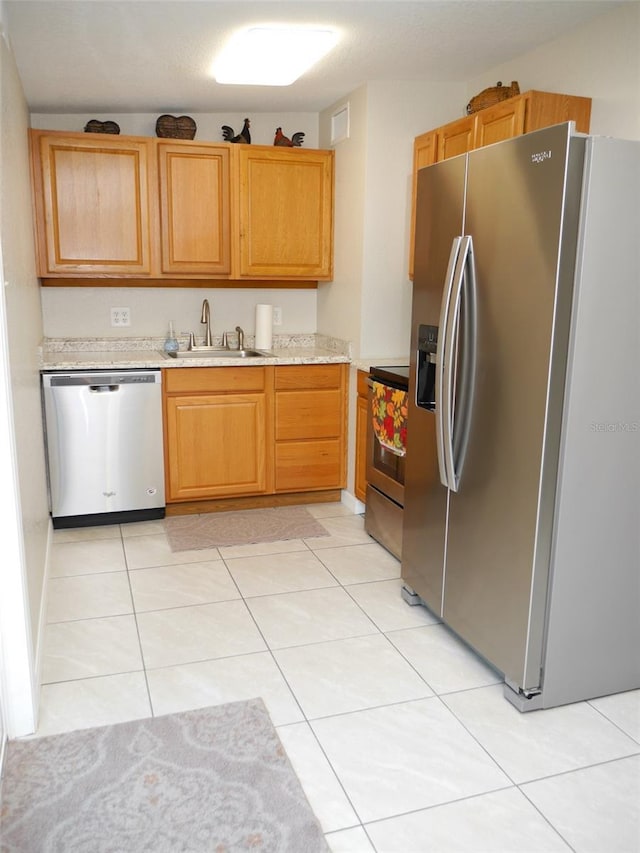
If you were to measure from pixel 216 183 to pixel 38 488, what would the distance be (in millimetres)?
2109

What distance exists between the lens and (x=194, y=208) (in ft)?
13.7

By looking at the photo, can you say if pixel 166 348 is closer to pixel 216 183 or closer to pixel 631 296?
pixel 216 183

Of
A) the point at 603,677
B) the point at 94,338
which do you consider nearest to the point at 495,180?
the point at 603,677

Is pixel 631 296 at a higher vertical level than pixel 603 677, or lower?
higher

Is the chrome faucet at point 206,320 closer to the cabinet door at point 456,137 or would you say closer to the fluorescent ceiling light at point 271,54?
the fluorescent ceiling light at point 271,54

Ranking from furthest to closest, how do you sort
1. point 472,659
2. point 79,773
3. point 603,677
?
point 472,659
point 603,677
point 79,773

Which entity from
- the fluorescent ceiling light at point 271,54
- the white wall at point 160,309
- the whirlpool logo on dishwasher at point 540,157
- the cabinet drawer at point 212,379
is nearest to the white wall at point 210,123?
the fluorescent ceiling light at point 271,54

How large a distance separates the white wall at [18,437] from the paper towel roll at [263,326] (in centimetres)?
148

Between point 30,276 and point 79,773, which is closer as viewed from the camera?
point 79,773

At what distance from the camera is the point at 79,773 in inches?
77.6

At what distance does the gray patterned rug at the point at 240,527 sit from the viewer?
3.79 m

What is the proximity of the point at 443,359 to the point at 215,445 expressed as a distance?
6.62 feet

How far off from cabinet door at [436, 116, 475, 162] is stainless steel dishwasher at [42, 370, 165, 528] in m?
1.92

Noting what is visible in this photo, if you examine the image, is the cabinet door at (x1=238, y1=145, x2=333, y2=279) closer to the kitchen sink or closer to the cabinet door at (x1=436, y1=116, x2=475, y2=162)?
the kitchen sink
